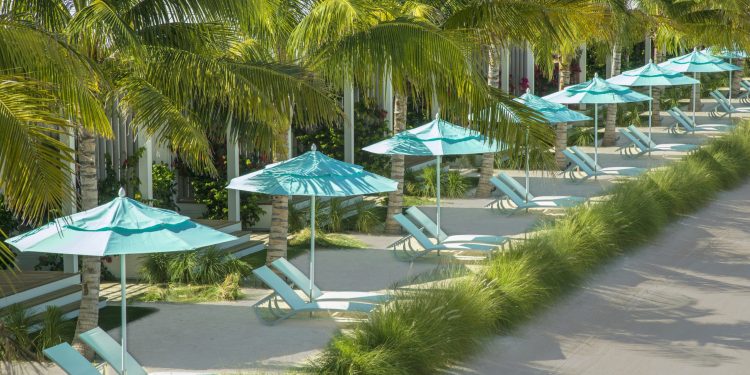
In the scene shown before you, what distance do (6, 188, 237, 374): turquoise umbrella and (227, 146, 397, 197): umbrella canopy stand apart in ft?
8.30

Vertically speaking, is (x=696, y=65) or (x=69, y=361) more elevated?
(x=696, y=65)

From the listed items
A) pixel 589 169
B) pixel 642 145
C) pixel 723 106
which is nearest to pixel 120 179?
pixel 589 169

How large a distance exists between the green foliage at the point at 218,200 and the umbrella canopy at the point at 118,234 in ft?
23.8

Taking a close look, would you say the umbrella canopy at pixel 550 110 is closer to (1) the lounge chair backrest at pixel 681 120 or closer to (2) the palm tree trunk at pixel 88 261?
(1) the lounge chair backrest at pixel 681 120

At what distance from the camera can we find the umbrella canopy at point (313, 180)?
542 inches

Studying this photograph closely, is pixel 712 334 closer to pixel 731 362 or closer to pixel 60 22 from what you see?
A: pixel 731 362

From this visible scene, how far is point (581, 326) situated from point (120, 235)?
18.4ft

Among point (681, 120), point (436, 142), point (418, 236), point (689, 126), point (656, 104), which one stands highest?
point (656, 104)

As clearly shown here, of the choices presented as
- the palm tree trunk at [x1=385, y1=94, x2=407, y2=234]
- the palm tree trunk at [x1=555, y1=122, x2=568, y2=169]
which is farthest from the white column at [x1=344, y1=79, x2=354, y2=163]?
the palm tree trunk at [x1=555, y1=122, x2=568, y2=169]

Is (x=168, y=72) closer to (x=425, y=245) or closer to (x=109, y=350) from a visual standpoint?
(x=109, y=350)

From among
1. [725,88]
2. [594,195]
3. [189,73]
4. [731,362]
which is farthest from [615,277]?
[725,88]

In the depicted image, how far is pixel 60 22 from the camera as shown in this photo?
10797mm

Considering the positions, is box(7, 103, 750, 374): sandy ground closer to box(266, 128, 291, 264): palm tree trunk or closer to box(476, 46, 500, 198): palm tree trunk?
box(266, 128, 291, 264): palm tree trunk

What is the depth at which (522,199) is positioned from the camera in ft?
67.6
